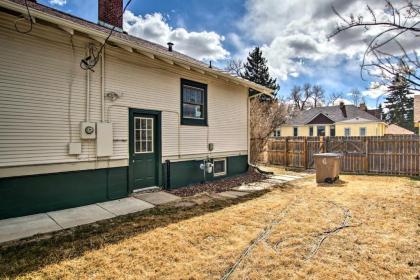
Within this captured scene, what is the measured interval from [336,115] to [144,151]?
27842 millimetres

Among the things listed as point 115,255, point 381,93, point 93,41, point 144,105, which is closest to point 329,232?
point 381,93

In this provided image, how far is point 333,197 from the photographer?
20.7ft

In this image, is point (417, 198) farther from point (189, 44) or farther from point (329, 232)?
point (189, 44)

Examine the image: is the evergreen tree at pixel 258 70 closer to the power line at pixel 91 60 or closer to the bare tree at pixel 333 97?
the power line at pixel 91 60

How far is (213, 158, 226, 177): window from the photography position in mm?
8967

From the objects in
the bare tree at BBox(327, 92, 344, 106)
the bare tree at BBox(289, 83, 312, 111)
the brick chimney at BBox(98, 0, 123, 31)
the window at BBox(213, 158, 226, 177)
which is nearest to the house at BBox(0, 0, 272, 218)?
the window at BBox(213, 158, 226, 177)

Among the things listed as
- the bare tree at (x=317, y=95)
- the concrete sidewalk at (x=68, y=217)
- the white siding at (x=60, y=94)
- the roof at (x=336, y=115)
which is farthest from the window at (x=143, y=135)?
the bare tree at (x=317, y=95)

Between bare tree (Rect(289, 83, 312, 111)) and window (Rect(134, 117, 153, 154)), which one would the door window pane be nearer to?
window (Rect(134, 117, 153, 154))

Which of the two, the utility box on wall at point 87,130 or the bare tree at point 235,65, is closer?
the utility box on wall at point 87,130

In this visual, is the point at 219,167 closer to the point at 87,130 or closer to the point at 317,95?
the point at 87,130

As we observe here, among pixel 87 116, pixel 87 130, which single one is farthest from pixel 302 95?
pixel 87 130

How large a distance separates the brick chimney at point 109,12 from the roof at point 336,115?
2570 cm

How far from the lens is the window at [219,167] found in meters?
8.97

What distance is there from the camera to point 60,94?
5.05 m
